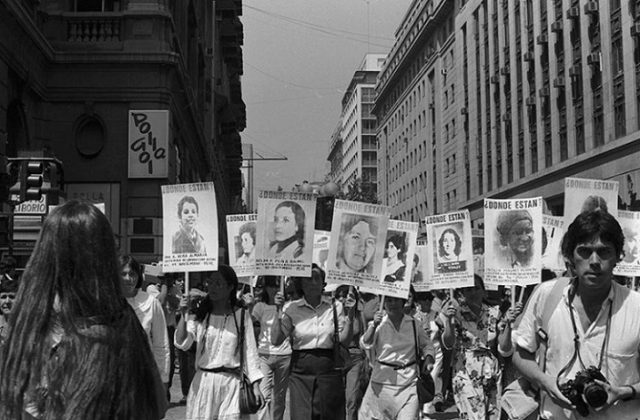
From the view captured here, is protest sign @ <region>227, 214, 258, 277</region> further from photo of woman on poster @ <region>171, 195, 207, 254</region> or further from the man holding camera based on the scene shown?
the man holding camera

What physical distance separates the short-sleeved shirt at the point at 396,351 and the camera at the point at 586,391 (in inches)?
168

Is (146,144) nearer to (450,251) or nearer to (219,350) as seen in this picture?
(450,251)

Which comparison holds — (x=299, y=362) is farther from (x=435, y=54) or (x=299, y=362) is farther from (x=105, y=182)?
(x=435, y=54)

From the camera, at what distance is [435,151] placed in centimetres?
7662

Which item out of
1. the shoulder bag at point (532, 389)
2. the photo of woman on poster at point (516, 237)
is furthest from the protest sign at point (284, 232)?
the shoulder bag at point (532, 389)

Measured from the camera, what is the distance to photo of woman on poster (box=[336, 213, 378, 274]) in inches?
358

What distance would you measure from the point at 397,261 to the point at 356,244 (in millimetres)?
703

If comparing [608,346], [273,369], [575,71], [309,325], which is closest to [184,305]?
[309,325]

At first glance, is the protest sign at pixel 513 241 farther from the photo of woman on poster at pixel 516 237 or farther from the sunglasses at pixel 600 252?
the sunglasses at pixel 600 252

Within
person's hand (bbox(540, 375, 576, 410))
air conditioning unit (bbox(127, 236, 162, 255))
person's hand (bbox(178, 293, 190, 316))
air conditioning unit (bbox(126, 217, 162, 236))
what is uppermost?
air conditioning unit (bbox(126, 217, 162, 236))

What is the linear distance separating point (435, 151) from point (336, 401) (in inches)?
2742

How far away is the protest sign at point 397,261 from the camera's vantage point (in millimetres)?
8992

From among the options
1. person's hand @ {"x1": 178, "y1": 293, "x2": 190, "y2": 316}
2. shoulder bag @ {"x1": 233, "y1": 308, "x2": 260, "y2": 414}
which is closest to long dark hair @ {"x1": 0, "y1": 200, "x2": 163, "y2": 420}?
shoulder bag @ {"x1": 233, "y1": 308, "x2": 260, "y2": 414}

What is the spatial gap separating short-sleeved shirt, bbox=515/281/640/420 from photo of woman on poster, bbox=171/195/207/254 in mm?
5247
